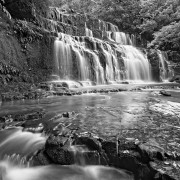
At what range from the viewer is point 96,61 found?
16.0m

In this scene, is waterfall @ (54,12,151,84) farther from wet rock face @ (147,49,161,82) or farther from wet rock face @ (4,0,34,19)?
wet rock face @ (4,0,34,19)

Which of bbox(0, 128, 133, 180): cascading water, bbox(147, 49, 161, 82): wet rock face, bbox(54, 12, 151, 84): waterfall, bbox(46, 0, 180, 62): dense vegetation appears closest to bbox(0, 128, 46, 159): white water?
bbox(0, 128, 133, 180): cascading water

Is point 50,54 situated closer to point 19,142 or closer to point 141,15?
point 19,142

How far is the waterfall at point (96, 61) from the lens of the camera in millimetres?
14477

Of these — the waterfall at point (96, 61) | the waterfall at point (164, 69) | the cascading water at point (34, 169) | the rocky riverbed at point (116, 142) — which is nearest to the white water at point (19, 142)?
the cascading water at point (34, 169)

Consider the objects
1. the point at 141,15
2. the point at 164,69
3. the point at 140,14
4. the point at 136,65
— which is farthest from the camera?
the point at 140,14

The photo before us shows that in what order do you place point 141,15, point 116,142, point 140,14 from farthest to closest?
point 140,14 → point 141,15 → point 116,142

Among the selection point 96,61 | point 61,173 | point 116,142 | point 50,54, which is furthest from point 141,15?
point 61,173

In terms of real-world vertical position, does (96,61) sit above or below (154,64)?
above

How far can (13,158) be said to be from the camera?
387cm

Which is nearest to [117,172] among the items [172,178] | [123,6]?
[172,178]

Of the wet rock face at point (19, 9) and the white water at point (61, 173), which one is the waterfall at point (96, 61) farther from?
the white water at point (61, 173)

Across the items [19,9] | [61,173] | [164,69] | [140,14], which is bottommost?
[61,173]

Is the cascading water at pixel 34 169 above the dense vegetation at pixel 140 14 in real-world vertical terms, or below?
below
